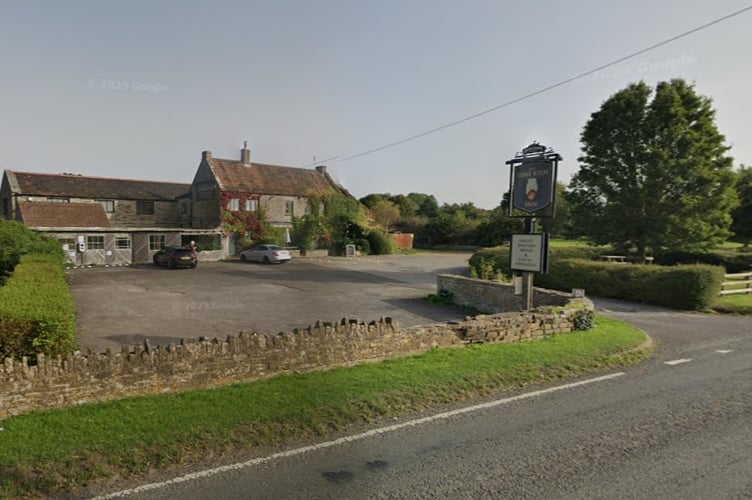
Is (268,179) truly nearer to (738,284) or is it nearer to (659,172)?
(659,172)

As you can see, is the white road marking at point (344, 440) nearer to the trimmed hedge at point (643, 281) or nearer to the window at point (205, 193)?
the trimmed hedge at point (643, 281)

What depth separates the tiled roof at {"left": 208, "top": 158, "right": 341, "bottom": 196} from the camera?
40844mm

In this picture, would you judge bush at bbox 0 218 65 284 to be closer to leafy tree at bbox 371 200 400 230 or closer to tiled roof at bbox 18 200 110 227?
tiled roof at bbox 18 200 110 227

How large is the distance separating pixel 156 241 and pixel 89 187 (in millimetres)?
10699

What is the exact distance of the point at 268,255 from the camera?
108 feet

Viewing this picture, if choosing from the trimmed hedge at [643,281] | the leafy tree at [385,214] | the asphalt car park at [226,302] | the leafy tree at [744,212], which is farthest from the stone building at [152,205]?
the leafy tree at [744,212]

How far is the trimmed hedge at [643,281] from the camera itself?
15.2m

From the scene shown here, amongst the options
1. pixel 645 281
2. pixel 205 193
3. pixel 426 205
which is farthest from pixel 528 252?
pixel 426 205

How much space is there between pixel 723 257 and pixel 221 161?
3937cm

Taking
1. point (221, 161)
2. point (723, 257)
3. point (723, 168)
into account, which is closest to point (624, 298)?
point (723, 168)

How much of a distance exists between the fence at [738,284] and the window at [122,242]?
3486cm

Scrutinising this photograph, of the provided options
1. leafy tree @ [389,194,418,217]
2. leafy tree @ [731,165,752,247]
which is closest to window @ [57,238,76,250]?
leafy tree @ [731,165,752,247]

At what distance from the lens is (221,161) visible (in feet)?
139

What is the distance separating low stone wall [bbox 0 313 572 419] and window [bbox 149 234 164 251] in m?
30.1
